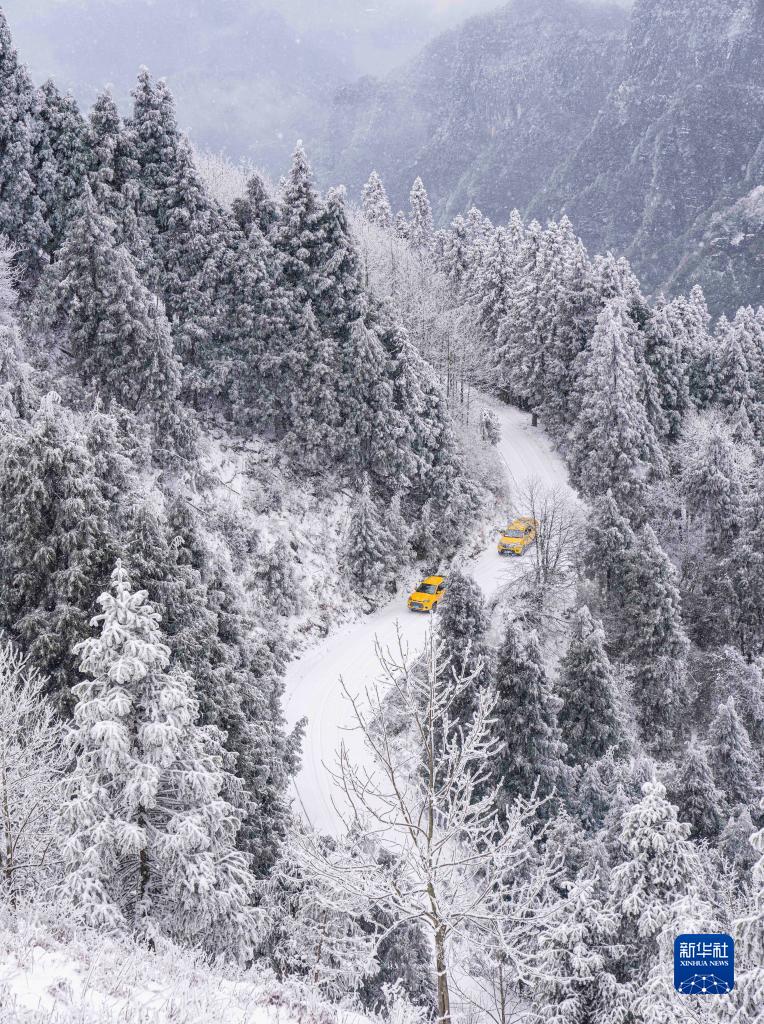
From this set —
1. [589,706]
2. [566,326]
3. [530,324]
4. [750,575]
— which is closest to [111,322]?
[589,706]

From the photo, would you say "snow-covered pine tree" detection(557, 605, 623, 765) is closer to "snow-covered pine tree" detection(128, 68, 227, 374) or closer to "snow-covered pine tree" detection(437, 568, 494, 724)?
"snow-covered pine tree" detection(437, 568, 494, 724)

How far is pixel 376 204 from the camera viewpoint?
251 ft

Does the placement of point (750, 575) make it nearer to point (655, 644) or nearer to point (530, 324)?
point (655, 644)

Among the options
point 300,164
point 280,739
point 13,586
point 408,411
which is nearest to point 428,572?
point 408,411

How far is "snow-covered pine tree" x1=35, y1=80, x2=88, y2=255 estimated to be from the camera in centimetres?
3388

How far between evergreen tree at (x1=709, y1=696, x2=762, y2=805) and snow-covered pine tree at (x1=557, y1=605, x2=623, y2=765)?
351cm

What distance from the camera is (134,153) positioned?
36719 mm

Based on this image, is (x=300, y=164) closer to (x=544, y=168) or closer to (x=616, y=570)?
(x=616, y=570)

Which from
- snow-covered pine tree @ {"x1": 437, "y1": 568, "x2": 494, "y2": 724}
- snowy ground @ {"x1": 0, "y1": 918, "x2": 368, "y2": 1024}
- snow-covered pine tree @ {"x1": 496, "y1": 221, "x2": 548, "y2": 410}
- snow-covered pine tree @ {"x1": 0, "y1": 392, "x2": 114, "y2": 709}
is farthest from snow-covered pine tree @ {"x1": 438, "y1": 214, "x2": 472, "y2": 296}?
snowy ground @ {"x1": 0, "y1": 918, "x2": 368, "y2": 1024}

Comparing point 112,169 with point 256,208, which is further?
point 256,208

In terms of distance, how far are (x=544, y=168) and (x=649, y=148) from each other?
95.5 feet

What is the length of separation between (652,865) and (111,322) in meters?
28.1

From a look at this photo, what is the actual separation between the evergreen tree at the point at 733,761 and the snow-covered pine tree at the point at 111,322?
2576cm

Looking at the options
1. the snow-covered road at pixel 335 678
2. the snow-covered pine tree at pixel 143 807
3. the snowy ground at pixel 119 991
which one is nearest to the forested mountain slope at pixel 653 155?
the snow-covered road at pixel 335 678
